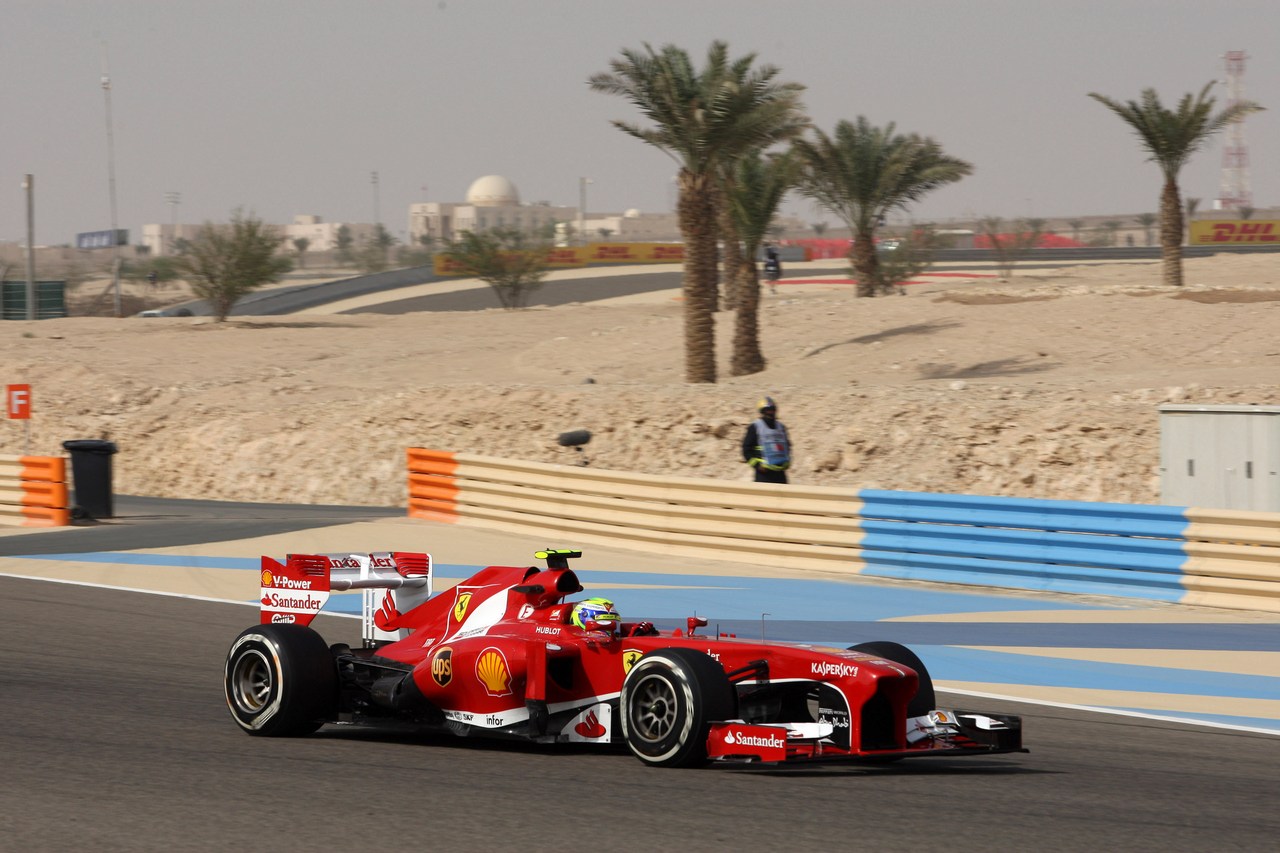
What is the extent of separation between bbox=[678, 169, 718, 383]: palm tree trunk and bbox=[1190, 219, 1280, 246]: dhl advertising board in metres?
69.0

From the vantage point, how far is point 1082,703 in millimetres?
9953

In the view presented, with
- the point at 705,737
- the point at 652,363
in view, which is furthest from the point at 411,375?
the point at 705,737

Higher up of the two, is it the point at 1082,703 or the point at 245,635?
the point at 245,635

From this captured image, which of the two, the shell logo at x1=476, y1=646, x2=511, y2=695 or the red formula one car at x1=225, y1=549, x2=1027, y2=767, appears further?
the shell logo at x1=476, y1=646, x2=511, y2=695

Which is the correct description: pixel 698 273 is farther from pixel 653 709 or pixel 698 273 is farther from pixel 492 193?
pixel 492 193

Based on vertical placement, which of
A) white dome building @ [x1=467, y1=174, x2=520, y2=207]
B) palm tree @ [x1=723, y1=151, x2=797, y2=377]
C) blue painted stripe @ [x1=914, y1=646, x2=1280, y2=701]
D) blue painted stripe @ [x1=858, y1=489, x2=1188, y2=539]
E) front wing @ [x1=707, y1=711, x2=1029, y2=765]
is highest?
white dome building @ [x1=467, y1=174, x2=520, y2=207]

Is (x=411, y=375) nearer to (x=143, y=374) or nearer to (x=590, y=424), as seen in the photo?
(x=143, y=374)

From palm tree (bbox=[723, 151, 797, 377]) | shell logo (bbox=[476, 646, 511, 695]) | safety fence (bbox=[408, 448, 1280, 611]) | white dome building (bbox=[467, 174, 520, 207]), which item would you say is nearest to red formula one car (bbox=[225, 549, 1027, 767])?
shell logo (bbox=[476, 646, 511, 695])

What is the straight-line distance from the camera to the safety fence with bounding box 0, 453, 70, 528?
1990cm

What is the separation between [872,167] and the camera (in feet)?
123

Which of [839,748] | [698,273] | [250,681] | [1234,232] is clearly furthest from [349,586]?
A: [1234,232]

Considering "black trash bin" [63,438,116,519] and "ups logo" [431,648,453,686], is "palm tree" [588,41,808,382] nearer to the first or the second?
"black trash bin" [63,438,116,519]

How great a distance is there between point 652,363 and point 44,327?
23.0m

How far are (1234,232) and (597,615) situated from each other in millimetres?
93736
